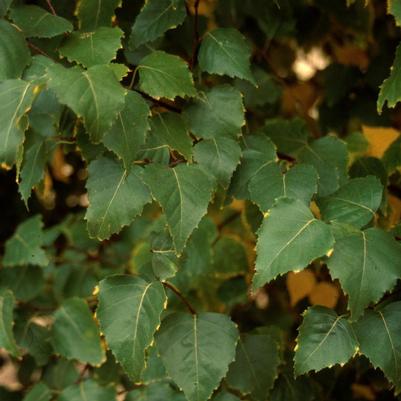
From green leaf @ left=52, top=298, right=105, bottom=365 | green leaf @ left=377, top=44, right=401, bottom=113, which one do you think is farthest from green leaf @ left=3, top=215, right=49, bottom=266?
green leaf @ left=377, top=44, right=401, bottom=113

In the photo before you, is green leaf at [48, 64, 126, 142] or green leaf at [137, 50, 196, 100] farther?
green leaf at [137, 50, 196, 100]

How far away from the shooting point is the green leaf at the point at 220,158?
42.0 inches

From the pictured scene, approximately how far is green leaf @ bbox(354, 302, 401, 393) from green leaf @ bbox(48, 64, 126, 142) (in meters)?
0.46

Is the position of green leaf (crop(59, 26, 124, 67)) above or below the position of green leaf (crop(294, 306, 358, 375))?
above

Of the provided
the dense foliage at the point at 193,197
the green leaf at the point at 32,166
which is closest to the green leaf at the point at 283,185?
the dense foliage at the point at 193,197

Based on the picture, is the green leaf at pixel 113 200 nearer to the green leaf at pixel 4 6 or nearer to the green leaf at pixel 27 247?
the green leaf at pixel 4 6

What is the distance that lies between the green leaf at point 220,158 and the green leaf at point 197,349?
222 mm

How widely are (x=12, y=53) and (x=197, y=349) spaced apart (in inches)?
20.5

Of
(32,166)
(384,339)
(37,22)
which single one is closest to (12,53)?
(37,22)

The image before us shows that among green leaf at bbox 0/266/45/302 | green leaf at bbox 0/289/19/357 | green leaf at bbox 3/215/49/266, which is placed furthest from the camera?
green leaf at bbox 0/266/45/302

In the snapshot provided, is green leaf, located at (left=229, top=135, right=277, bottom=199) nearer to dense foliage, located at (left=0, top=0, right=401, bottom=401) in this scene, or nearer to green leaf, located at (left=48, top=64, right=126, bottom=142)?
dense foliage, located at (left=0, top=0, right=401, bottom=401)

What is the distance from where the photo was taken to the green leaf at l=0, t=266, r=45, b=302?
1600mm

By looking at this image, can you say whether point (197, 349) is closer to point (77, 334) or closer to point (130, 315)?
point (130, 315)

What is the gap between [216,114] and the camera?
1108 millimetres
